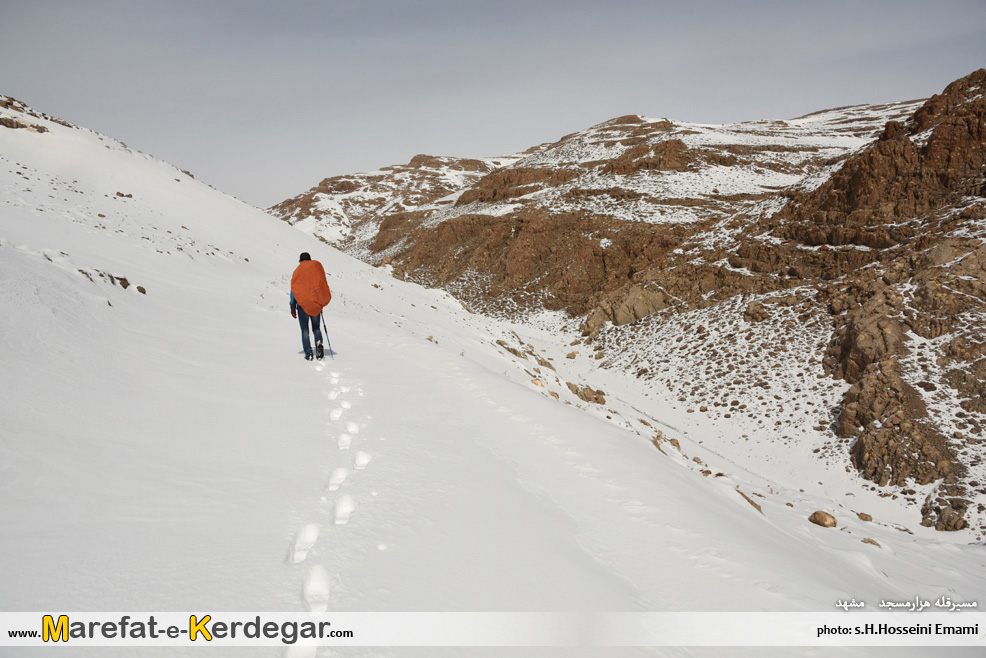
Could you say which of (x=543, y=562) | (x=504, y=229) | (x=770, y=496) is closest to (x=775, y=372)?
(x=770, y=496)

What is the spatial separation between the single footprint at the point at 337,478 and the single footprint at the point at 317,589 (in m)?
0.96

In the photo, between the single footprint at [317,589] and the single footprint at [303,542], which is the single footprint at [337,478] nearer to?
the single footprint at [303,542]

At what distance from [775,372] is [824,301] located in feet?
12.1

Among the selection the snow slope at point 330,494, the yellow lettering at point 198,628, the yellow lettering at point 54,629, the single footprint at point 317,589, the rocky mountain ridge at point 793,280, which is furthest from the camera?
the rocky mountain ridge at point 793,280

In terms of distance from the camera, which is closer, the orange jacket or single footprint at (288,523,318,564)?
single footprint at (288,523,318,564)

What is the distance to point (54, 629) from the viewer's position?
1681 millimetres

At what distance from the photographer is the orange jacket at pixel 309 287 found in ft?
22.9

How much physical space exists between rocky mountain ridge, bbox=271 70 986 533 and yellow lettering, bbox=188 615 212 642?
12.6 meters

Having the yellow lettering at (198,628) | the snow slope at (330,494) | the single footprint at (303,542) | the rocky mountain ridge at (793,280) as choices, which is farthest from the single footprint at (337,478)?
the rocky mountain ridge at (793,280)

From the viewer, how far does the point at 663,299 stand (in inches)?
850

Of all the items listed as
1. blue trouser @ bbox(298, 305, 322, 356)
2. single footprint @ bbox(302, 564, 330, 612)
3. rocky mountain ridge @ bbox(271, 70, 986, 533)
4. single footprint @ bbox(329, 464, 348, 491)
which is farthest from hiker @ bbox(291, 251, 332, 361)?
rocky mountain ridge @ bbox(271, 70, 986, 533)

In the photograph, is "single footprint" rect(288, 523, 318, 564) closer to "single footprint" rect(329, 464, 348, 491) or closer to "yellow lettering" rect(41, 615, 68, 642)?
"single footprint" rect(329, 464, 348, 491)

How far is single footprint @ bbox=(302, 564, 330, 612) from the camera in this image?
2.08 m

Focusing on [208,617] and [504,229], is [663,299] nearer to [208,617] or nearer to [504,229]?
[504,229]
